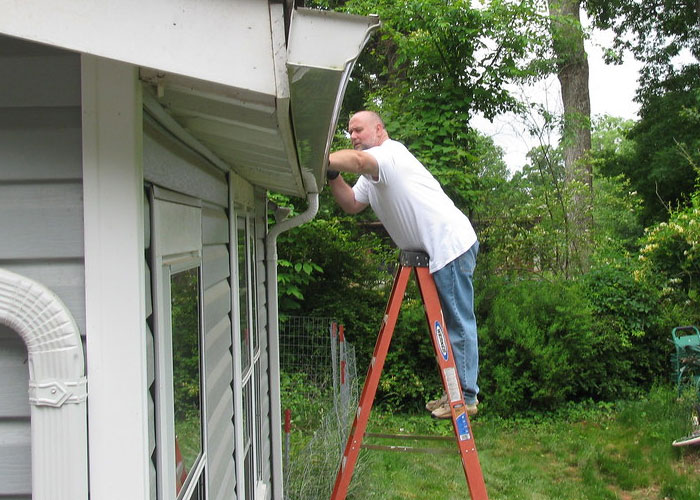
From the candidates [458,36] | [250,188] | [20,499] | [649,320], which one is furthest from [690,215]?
[20,499]

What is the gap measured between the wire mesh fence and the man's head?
191cm

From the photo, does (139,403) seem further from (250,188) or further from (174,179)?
(250,188)

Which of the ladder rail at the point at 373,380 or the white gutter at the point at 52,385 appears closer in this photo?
the white gutter at the point at 52,385

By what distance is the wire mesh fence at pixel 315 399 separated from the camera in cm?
469

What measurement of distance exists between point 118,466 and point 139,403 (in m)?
0.13

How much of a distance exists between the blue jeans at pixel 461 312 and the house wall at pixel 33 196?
221cm

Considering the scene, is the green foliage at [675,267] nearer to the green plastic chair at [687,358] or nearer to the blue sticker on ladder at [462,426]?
the green plastic chair at [687,358]

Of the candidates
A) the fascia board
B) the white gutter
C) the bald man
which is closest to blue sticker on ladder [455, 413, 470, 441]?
the bald man

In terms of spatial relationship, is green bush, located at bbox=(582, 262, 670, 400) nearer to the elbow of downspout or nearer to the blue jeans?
the elbow of downspout

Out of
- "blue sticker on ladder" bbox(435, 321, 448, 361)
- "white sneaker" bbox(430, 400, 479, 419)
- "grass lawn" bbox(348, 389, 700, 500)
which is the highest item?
"blue sticker on ladder" bbox(435, 321, 448, 361)

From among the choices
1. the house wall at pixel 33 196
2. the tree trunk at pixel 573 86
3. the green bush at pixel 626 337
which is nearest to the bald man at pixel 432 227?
the house wall at pixel 33 196

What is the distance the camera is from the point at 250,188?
3.91 meters

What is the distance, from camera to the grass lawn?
5.57 m

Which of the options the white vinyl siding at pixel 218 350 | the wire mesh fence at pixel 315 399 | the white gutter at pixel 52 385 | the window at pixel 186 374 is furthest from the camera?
the wire mesh fence at pixel 315 399
